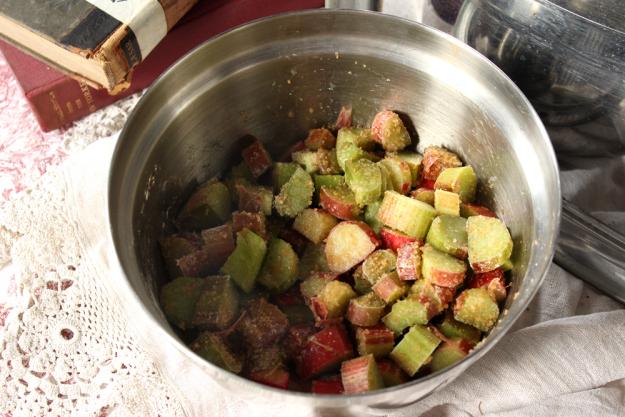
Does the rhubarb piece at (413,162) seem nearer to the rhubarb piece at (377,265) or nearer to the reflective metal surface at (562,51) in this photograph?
the rhubarb piece at (377,265)

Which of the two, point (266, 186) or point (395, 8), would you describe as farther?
point (395, 8)

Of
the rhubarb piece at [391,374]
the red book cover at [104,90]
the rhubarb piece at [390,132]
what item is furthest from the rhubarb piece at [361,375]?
the red book cover at [104,90]

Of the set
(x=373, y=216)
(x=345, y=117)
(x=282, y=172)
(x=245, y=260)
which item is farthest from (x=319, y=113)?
(x=245, y=260)

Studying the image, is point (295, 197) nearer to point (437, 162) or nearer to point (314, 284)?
point (314, 284)

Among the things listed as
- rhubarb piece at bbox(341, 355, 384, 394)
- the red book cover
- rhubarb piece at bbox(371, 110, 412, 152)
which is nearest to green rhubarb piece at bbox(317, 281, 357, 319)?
rhubarb piece at bbox(341, 355, 384, 394)

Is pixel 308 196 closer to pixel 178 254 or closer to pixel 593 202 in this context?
pixel 178 254

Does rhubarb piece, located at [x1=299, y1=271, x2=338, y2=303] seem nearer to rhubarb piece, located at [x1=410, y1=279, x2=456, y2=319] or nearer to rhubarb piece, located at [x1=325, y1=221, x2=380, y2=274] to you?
rhubarb piece, located at [x1=325, y1=221, x2=380, y2=274]

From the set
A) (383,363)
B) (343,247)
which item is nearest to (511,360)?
(383,363)
